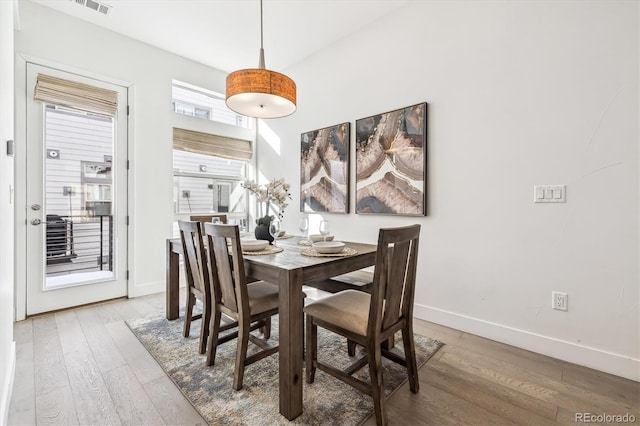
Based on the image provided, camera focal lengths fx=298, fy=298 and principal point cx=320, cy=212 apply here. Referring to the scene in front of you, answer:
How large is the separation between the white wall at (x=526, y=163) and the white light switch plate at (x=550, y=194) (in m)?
0.03

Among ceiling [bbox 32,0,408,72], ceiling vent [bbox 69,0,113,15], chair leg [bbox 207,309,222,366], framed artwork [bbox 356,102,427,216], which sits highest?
ceiling [bbox 32,0,408,72]

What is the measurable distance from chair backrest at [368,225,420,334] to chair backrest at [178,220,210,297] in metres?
1.19

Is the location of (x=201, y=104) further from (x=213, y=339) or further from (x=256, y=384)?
(x=256, y=384)

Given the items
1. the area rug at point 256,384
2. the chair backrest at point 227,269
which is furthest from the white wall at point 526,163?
the chair backrest at point 227,269

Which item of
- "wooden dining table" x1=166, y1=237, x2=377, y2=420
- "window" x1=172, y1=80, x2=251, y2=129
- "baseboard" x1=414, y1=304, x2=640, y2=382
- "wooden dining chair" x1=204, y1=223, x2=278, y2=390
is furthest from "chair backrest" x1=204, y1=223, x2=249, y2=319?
"window" x1=172, y1=80, x2=251, y2=129

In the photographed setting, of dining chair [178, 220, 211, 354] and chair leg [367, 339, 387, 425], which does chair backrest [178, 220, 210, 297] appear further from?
chair leg [367, 339, 387, 425]

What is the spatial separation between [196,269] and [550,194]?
2622 millimetres

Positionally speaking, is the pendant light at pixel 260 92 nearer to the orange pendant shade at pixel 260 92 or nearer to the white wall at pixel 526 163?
the orange pendant shade at pixel 260 92

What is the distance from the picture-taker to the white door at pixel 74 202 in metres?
2.86

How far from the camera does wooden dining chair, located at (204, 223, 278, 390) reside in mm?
1703

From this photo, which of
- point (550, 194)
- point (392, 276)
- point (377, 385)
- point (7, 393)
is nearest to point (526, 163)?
point (550, 194)

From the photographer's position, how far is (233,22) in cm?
316

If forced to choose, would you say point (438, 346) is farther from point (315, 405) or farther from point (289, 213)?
point (289, 213)

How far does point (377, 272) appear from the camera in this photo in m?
1.40
